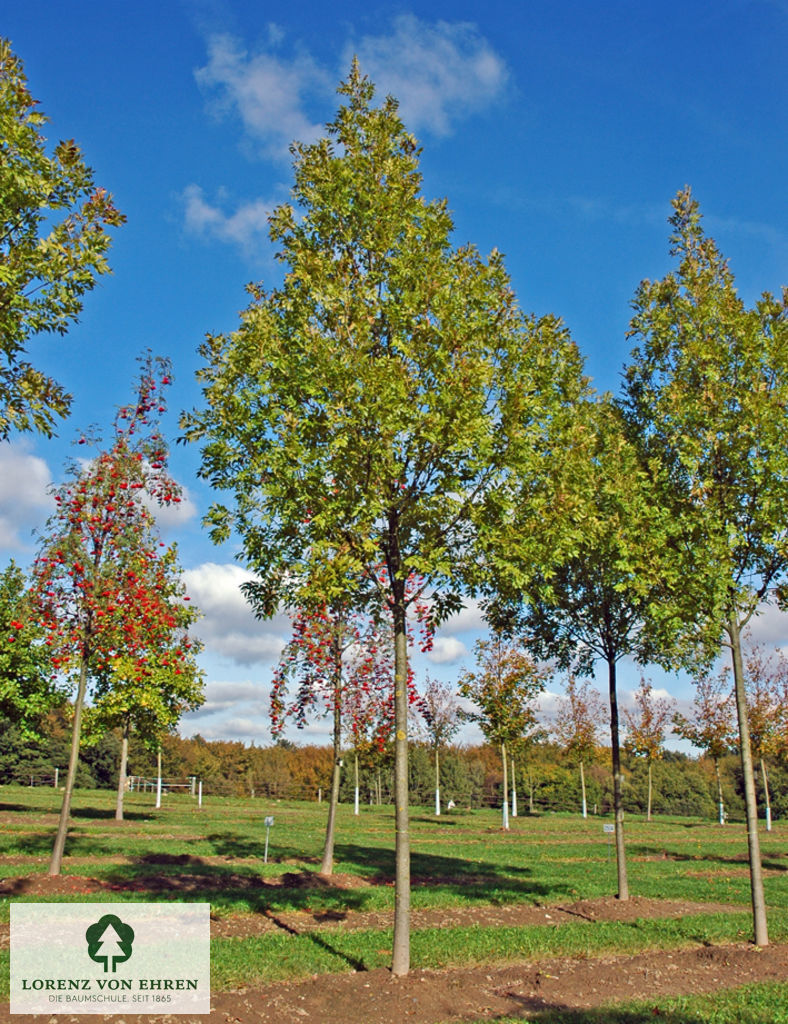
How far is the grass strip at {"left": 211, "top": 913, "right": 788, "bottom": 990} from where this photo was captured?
28.7ft

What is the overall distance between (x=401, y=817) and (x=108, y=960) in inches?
145

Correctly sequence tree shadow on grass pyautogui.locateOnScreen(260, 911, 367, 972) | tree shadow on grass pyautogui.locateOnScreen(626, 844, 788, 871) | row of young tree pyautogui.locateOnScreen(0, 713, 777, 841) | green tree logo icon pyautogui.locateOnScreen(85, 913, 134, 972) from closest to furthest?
green tree logo icon pyautogui.locateOnScreen(85, 913, 134, 972) < tree shadow on grass pyautogui.locateOnScreen(260, 911, 367, 972) < tree shadow on grass pyautogui.locateOnScreen(626, 844, 788, 871) < row of young tree pyautogui.locateOnScreen(0, 713, 777, 841)

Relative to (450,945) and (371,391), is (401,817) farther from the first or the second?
(371,391)

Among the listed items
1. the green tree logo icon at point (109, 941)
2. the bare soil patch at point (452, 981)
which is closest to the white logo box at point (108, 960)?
the green tree logo icon at point (109, 941)

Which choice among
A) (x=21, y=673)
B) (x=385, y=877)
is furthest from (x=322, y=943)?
(x=21, y=673)

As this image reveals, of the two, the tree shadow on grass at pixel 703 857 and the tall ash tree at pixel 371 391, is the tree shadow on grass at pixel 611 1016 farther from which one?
the tree shadow on grass at pixel 703 857

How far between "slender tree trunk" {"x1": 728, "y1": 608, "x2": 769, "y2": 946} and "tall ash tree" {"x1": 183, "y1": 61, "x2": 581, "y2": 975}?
5.56 m

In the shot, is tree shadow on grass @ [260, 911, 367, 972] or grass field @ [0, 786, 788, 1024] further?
grass field @ [0, 786, 788, 1024]

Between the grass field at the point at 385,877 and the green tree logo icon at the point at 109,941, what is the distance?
105 cm

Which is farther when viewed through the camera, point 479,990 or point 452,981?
point 452,981

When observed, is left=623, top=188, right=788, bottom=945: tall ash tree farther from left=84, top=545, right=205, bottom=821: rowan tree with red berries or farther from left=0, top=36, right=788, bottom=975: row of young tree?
left=84, top=545, right=205, bottom=821: rowan tree with red berries

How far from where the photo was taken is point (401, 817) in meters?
8.80

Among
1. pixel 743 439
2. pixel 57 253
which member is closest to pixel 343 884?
pixel 743 439

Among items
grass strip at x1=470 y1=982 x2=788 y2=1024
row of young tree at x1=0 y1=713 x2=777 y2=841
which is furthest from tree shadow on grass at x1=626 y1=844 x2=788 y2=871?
row of young tree at x1=0 y1=713 x2=777 y2=841
